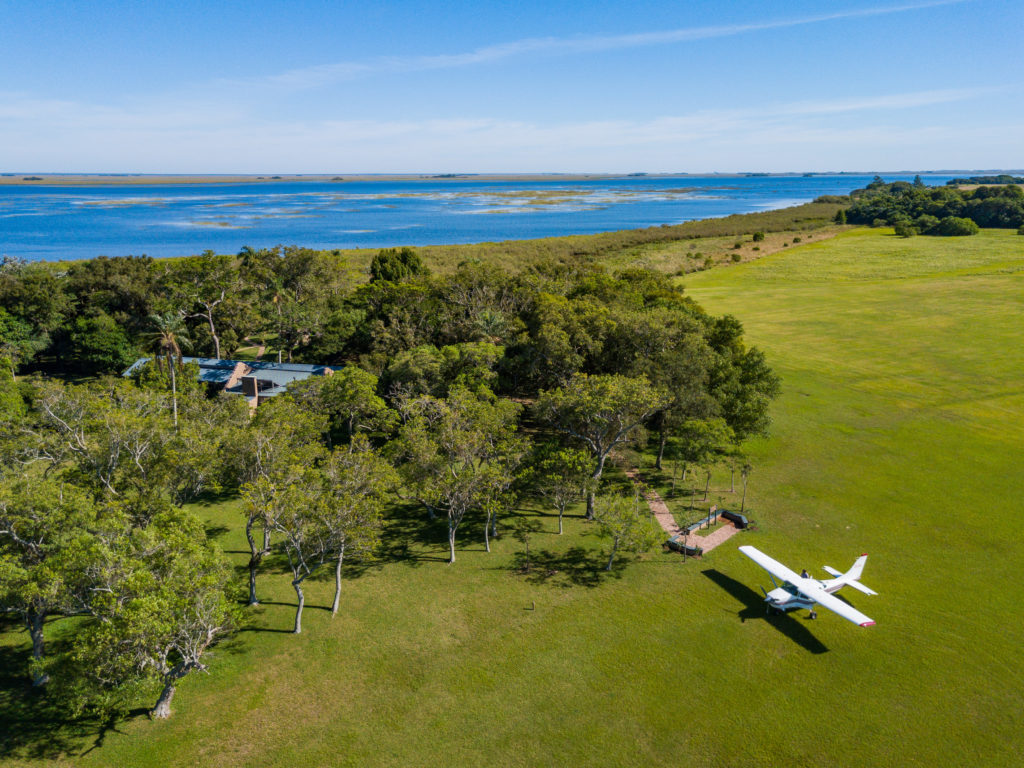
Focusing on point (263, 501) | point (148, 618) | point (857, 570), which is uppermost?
point (263, 501)

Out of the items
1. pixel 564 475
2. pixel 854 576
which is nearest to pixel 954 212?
pixel 854 576

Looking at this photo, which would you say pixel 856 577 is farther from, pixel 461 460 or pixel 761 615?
pixel 461 460

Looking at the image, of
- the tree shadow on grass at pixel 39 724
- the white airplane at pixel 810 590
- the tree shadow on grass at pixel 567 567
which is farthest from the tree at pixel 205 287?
the white airplane at pixel 810 590

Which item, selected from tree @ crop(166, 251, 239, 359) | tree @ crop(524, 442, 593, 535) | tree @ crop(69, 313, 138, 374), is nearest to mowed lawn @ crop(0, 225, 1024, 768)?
tree @ crop(524, 442, 593, 535)

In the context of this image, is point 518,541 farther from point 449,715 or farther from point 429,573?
point 449,715

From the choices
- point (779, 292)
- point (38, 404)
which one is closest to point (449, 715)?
point (38, 404)

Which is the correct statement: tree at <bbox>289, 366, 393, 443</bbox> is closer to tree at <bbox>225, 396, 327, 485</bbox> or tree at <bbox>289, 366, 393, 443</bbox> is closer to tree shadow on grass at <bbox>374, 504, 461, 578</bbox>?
tree at <bbox>225, 396, 327, 485</bbox>

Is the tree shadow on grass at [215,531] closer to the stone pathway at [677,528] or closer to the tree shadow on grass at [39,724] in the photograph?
the tree shadow on grass at [39,724]
